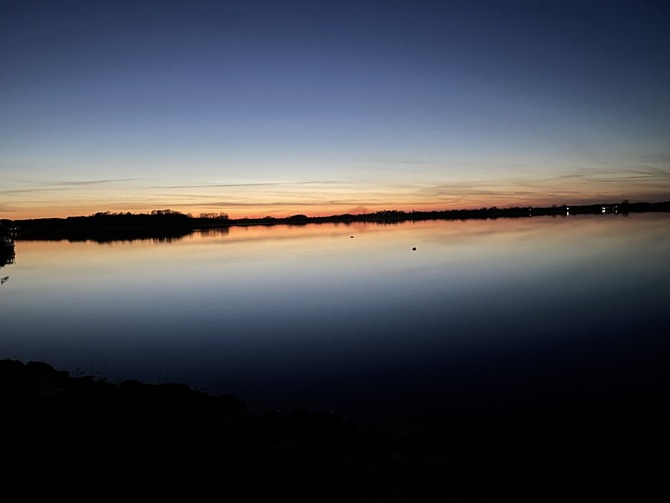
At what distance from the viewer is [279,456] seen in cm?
550

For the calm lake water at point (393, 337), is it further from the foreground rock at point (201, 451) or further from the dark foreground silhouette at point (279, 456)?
the foreground rock at point (201, 451)

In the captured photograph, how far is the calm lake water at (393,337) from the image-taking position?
8.73 m

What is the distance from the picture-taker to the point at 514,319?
14734mm

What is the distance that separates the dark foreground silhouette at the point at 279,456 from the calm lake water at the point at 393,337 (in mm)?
1254

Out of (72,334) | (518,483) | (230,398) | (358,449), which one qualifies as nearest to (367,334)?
(230,398)

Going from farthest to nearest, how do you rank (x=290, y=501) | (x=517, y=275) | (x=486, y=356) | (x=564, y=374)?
(x=517, y=275), (x=486, y=356), (x=564, y=374), (x=290, y=501)

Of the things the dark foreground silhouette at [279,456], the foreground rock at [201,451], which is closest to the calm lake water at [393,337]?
the dark foreground silhouette at [279,456]

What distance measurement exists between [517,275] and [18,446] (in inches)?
946

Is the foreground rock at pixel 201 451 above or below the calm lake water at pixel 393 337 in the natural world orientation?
above

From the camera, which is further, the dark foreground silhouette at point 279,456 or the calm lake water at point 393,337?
the calm lake water at point 393,337

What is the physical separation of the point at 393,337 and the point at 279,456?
819cm

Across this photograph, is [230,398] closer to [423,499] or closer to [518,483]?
[423,499]

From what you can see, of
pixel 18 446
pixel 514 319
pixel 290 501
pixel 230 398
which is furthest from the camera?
pixel 514 319

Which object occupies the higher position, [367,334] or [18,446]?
[18,446]
